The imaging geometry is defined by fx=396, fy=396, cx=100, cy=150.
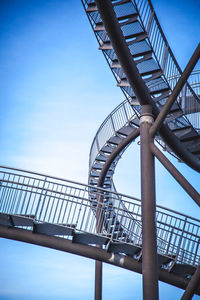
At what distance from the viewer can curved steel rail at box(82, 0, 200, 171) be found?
36.0 feet

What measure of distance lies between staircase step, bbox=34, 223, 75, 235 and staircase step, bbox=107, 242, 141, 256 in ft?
4.14

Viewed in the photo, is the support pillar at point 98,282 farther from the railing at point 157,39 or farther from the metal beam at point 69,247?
the railing at point 157,39

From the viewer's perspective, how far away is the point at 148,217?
30.9ft

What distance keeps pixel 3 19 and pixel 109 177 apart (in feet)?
63.0

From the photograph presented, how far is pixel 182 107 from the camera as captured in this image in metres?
12.5

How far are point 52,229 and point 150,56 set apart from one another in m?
5.72

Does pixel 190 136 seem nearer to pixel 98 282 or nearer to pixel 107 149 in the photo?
pixel 107 149

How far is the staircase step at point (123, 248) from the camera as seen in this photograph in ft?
37.1

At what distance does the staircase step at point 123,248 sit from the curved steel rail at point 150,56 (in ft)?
10.7

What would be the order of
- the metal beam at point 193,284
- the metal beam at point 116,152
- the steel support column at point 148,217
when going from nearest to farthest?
the steel support column at point 148,217, the metal beam at point 193,284, the metal beam at point 116,152

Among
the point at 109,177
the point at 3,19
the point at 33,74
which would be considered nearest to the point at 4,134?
the point at 33,74

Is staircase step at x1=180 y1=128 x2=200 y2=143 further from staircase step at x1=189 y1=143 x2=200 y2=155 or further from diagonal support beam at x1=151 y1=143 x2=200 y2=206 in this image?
diagonal support beam at x1=151 y1=143 x2=200 y2=206

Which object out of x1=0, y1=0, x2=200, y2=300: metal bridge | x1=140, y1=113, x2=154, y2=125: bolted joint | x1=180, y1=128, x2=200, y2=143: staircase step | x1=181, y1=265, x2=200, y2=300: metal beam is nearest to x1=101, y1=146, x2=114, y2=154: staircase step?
x1=0, y1=0, x2=200, y2=300: metal bridge

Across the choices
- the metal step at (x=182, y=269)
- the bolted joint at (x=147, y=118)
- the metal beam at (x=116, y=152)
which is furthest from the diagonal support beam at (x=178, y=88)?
the metal beam at (x=116, y=152)
